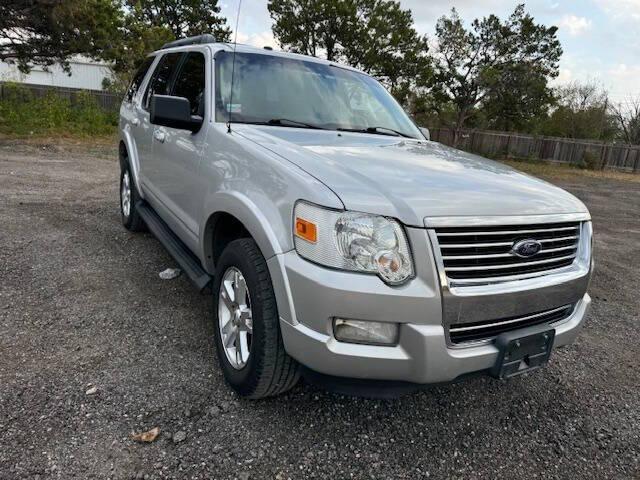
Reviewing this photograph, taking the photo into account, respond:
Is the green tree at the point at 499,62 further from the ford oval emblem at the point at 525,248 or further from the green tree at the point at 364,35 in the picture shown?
the ford oval emblem at the point at 525,248

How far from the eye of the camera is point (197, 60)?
3629mm

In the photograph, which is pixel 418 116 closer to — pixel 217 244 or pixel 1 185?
pixel 1 185

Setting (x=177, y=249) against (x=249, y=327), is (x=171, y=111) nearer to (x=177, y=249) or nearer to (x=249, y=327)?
(x=177, y=249)

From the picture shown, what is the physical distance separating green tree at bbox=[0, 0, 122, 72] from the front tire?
12731 millimetres

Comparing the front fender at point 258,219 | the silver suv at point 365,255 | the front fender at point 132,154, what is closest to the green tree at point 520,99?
the front fender at point 132,154

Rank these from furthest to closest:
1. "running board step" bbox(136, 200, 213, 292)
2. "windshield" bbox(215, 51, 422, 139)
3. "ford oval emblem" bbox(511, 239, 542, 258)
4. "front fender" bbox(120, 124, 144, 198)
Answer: "front fender" bbox(120, 124, 144, 198) → "windshield" bbox(215, 51, 422, 139) → "running board step" bbox(136, 200, 213, 292) → "ford oval emblem" bbox(511, 239, 542, 258)

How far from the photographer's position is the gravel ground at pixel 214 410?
84.0 inches

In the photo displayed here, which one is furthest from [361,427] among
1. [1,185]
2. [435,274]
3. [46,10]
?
[46,10]

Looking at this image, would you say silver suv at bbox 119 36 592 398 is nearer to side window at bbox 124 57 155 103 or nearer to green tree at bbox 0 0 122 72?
side window at bbox 124 57 155 103

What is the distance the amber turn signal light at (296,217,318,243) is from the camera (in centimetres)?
195

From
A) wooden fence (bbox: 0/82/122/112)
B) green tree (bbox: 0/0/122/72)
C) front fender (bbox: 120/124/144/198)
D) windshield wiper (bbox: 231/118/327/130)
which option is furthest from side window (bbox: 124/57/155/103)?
wooden fence (bbox: 0/82/122/112)

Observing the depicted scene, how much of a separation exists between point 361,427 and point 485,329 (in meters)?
0.83

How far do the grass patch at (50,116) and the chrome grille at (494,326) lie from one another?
602 inches

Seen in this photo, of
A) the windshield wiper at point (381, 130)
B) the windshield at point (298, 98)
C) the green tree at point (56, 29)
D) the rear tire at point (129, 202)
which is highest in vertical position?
the green tree at point (56, 29)
